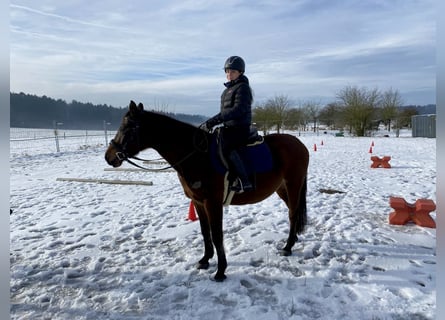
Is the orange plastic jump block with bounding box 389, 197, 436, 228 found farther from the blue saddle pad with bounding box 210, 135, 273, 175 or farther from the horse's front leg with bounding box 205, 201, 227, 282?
the horse's front leg with bounding box 205, 201, 227, 282

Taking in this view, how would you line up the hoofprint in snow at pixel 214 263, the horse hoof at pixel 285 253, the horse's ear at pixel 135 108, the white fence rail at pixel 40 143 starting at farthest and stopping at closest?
the white fence rail at pixel 40 143, the horse hoof at pixel 285 253, the horse's ear at pixel 135 108, the hoofprint in snow at pixel 214 263

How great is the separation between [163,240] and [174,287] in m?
1.33

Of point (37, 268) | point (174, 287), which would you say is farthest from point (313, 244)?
point (37, 268)

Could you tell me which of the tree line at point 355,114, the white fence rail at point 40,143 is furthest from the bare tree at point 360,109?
the white fence rail at point 40,143

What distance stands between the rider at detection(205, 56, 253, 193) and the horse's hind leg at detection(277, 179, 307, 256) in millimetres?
965

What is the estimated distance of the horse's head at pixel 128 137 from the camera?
122 inches

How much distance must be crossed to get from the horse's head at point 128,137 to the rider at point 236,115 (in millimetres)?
1029

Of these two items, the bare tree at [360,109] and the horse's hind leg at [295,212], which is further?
the bare tree at [360,109]

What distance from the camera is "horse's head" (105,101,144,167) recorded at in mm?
3094

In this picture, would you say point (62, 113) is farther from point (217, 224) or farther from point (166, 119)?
point (217, 224)

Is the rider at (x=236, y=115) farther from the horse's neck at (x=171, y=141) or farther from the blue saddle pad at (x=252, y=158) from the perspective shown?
the horse's neck at (x=171, y=141)

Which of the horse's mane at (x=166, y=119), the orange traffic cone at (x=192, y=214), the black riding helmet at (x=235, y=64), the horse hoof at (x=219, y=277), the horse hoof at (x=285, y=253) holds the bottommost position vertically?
the horse hoof at (x=219, y=277)

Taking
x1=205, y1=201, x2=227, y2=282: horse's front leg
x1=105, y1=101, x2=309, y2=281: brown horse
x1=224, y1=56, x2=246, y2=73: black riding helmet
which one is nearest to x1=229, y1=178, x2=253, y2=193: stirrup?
x1=105, y1=101, x2=309, y2=281: brown horse

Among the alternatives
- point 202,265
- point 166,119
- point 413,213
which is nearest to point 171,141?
point 166,119
